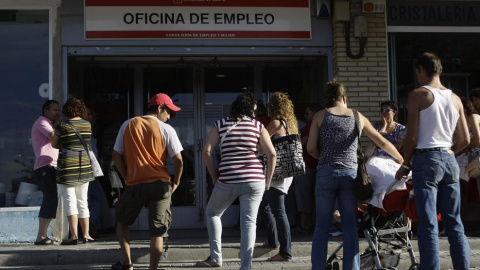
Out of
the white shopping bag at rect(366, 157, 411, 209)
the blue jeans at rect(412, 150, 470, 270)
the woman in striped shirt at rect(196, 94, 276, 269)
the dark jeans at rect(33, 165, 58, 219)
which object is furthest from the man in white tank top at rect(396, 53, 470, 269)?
the dark jeans at rect(33, 165, 58, 219)

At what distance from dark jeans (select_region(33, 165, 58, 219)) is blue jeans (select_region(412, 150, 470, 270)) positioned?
4751 mm

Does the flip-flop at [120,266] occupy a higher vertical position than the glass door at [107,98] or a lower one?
lower

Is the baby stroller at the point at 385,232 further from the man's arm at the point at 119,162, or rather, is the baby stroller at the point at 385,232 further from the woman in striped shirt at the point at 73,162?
the woman in striped shirt at the point at 73,162

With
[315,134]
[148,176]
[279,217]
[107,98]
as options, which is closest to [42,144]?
[107,98]

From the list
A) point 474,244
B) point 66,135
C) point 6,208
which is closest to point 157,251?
point 66,135

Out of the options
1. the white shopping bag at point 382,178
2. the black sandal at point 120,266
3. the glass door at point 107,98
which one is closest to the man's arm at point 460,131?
the white shopping bag at point 382,178

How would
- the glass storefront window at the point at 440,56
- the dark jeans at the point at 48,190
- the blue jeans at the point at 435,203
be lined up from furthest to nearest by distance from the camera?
the glass storefront window at the point at 440,56
the dark jeans at the point at 48,190
the blue jeans at the point at 435,203

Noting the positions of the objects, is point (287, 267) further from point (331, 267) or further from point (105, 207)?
point (105, 207)

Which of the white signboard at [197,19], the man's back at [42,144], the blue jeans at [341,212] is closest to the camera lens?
the blue jeans at [341,212]

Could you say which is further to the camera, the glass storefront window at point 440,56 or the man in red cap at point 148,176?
the glass storefront window at point 440,56

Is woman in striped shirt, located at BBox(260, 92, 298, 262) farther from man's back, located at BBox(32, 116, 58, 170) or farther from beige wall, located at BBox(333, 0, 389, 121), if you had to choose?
man's back, located at BBox(32, 116, 58, 170)

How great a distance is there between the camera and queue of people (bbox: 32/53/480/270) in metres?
5.65

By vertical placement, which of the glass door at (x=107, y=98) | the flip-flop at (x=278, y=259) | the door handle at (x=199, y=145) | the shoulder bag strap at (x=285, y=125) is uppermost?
the glass door at (x=107, y=98)

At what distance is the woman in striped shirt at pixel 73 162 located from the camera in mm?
8172
